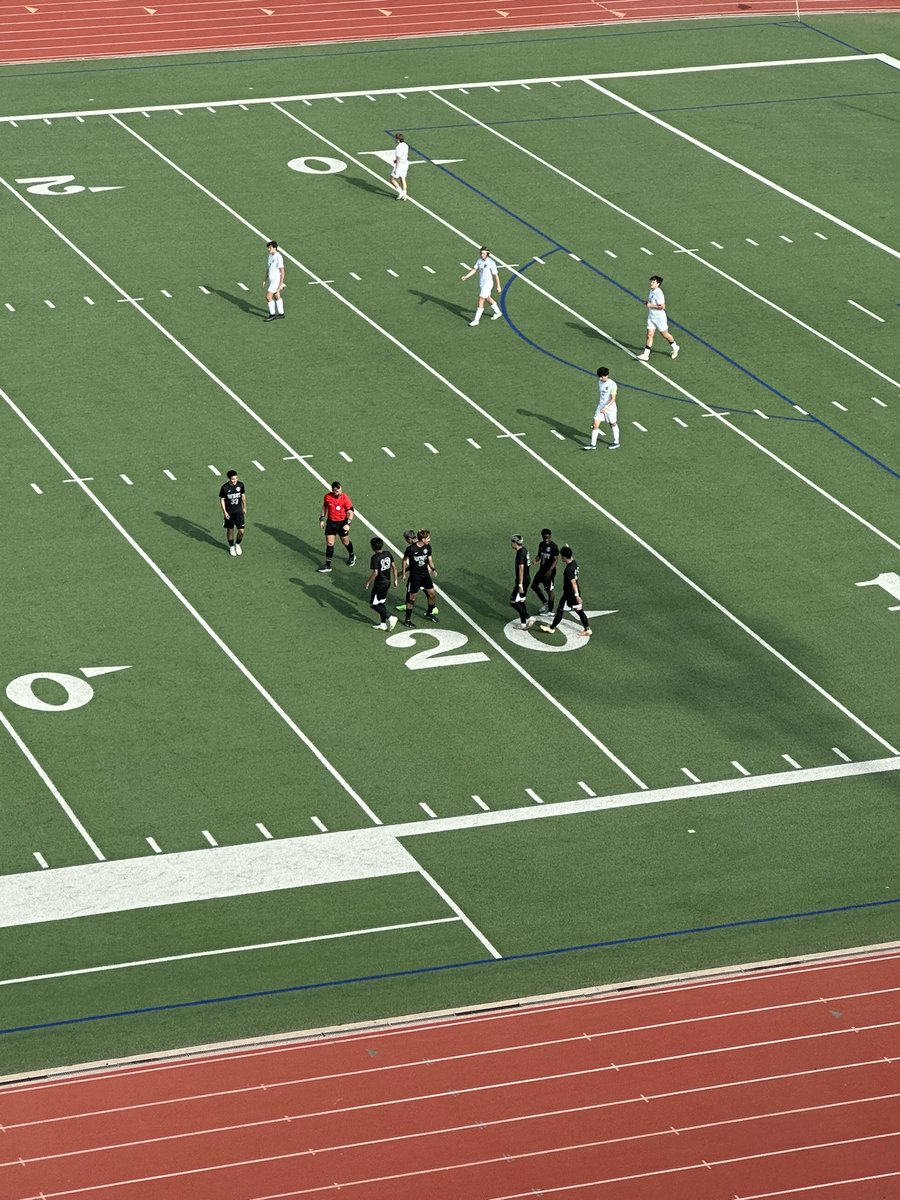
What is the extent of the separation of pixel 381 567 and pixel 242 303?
13.3 m

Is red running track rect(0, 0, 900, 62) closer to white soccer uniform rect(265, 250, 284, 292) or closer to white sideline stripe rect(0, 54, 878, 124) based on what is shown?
white sideline stripe rect(0, 54, 878, 124)

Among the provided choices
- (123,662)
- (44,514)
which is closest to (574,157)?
(44,514)

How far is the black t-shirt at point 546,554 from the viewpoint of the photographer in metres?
35.2

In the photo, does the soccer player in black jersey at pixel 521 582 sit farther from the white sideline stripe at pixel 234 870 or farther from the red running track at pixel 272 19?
the red running track at pixel 272 19

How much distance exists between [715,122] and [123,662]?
2884 centimetres

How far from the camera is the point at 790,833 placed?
30531 millimetres

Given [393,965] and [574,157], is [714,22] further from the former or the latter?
[393,965]

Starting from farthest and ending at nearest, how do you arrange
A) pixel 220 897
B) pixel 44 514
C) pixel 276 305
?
pixel 276 305
pixel 44 514
pixel 220 897

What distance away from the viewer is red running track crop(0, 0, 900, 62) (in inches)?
2451

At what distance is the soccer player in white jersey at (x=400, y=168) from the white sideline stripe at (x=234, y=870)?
77.1ft

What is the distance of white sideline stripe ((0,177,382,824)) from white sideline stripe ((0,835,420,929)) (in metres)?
0.90

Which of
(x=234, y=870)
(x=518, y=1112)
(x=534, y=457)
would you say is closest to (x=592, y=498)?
(x=534, y=457)

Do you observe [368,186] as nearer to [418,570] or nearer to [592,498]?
[592,498]

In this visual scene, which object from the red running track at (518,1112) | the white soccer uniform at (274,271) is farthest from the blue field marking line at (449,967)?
the white soccer uniform at (274,271)
